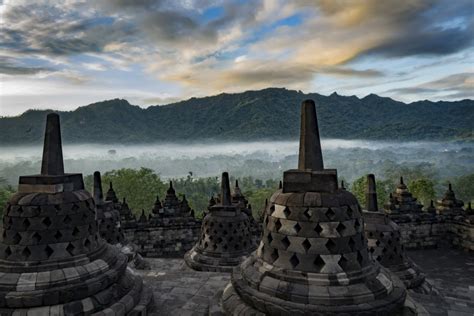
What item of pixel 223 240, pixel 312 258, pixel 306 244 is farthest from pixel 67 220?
pixel 223 240

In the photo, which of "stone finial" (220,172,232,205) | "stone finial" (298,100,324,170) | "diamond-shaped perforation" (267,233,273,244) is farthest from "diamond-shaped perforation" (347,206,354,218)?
"stone finial" (220,172,232,205)

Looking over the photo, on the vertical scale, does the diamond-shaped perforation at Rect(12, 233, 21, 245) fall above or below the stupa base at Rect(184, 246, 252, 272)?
above

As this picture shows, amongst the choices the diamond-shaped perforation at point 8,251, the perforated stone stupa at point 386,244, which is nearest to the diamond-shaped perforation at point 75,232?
the diamond-shaped perforation at point 8,251

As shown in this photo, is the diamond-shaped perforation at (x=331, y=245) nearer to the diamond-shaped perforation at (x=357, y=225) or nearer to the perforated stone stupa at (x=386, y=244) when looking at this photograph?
the diamond-shaped perforation at (x=357, y=225)

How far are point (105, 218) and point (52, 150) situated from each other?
532 centimetres

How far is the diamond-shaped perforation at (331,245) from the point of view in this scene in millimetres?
5445

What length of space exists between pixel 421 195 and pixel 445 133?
4938 inches

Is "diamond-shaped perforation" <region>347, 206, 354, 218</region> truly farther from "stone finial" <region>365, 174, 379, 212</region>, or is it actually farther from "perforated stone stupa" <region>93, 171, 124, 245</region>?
"perforated stone stupa" <region>93, 171, 124, 245</region>

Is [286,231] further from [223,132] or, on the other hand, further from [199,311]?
[223,132]

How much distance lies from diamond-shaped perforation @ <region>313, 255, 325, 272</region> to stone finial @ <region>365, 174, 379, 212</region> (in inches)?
206

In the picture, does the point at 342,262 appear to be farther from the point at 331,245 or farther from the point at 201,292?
the point at 201,292

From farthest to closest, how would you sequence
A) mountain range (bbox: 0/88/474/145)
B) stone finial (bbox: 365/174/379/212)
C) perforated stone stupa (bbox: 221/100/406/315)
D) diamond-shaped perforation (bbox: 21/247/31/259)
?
mountain range (bbox: 0/88/474/145)
stone finial (bbox: 365/174/379/212)
diamond-shaped perforation (bbox: 21/247/31/259)
perforated stone stupa (bbox: 221/100/406/315)

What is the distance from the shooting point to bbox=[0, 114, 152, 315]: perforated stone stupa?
6090mm

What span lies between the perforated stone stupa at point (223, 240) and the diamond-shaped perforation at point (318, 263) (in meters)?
7.03
